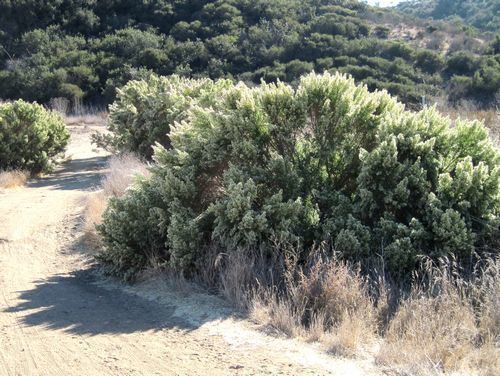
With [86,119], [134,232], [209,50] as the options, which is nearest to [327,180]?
[134,232]

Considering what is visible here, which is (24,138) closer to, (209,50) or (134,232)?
(134,232)

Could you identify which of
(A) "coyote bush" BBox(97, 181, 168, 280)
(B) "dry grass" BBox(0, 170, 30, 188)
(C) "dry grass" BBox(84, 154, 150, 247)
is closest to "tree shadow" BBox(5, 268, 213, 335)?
(A) "coyote bush" BBox(97, 181, 168, 280)

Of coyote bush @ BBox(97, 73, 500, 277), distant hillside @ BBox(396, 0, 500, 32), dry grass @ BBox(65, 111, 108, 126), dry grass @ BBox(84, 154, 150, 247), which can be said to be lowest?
dry grass @ BBox(65, 111, 108, 126)

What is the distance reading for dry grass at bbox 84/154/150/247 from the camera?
811 cm

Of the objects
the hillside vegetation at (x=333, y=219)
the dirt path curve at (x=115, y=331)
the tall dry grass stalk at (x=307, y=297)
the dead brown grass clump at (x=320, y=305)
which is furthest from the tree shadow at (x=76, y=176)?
the dead brown grass clump at (x=320, y=305)

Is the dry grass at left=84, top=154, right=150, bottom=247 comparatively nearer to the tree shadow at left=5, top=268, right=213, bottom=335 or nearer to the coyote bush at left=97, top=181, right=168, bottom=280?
the coyote bush at left=97, top=181, right=168, bottom=280

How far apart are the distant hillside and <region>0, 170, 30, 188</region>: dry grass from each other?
41636 millimetres

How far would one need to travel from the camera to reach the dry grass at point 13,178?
12.4 meters

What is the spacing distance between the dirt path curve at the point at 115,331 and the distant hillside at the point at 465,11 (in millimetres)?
45623

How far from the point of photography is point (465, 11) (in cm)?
5662

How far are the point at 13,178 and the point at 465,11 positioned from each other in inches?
2112

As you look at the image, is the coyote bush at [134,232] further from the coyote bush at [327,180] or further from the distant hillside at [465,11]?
the distant hillside at [465,11]

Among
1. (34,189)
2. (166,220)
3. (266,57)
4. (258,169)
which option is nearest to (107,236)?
(166,220)

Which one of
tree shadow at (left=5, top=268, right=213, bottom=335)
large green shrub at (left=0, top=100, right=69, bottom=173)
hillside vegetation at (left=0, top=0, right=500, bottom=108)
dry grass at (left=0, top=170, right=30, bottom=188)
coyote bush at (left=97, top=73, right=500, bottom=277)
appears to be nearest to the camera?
tree shadow at (left=5, top=268, right=213, bottom=335)
